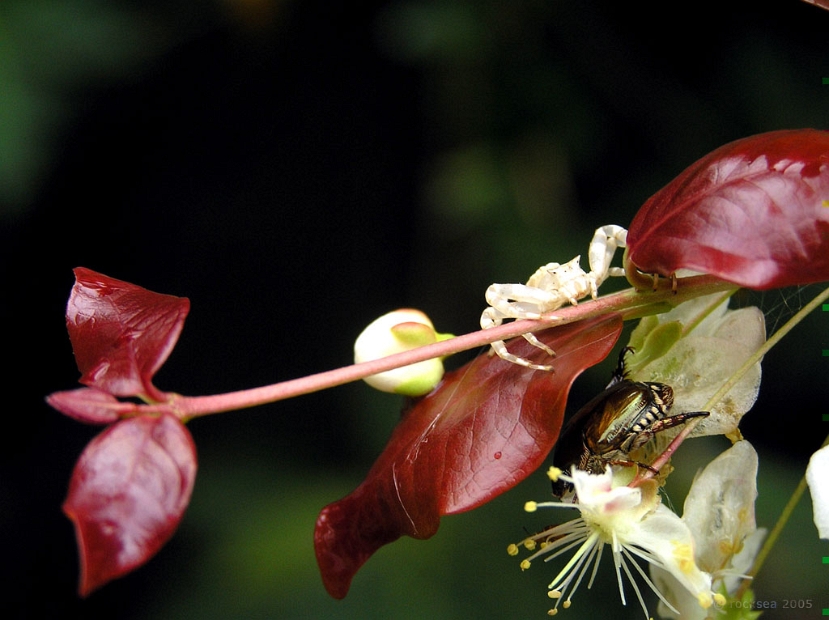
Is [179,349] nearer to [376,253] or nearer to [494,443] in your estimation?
[376,253]

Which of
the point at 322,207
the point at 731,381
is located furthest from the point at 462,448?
the point at 322,207

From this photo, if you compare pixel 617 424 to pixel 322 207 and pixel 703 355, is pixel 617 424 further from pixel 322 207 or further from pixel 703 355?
pixel 322 207

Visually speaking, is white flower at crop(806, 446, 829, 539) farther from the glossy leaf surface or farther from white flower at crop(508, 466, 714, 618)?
the glossy leaf surface

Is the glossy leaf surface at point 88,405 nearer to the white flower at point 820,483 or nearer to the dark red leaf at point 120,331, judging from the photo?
the dark red leaf at point 120,331

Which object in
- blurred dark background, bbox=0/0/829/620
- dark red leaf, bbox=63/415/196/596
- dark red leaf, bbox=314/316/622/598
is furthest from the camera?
blurred dark background, bbox=0/0/829/620

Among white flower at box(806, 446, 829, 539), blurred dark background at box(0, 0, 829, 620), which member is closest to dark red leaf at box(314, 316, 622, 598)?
white flower at box(806, 446, 829, 539)
